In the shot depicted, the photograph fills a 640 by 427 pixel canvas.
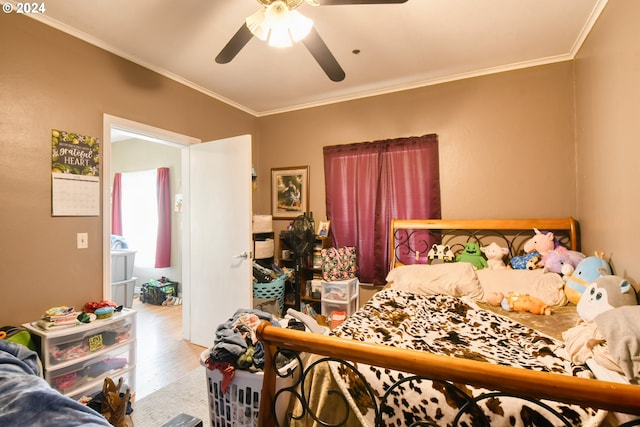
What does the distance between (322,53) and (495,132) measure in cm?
195

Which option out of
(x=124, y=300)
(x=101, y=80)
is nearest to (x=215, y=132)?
(x=101, y=80)

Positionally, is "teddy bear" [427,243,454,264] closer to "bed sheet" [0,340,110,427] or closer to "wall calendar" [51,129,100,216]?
"bed sheet" [0,340,110,427]

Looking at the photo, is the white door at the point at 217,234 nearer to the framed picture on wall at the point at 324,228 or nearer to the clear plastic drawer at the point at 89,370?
the clear plastic drawer at the point at 89,370

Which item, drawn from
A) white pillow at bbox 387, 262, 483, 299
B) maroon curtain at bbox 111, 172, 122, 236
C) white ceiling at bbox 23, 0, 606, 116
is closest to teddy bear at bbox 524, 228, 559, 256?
white pillow at bbox 387, 262, 483, 299

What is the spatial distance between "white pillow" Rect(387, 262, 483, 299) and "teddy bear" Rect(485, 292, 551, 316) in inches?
5.9

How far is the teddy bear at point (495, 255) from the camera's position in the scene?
8.49 ft

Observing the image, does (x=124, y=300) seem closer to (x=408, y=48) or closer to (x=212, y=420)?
(x=212, y=420)

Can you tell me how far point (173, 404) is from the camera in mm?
2076

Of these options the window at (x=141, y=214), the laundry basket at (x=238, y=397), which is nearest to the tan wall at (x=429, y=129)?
the laundry basket at (x=238, y=397)

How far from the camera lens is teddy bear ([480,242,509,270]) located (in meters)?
2.59

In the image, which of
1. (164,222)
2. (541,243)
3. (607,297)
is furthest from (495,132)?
(164,222)

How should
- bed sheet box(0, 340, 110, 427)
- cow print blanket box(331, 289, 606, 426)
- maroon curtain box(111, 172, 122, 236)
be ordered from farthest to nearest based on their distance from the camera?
1. maroon curtain box(111, 172, 122, 236)
2. cow print blanket box(331, 289, 606, 426)
3. bed sheet box(0, 340, 110, 427)

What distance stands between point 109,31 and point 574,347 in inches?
132

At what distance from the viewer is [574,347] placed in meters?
1.28
